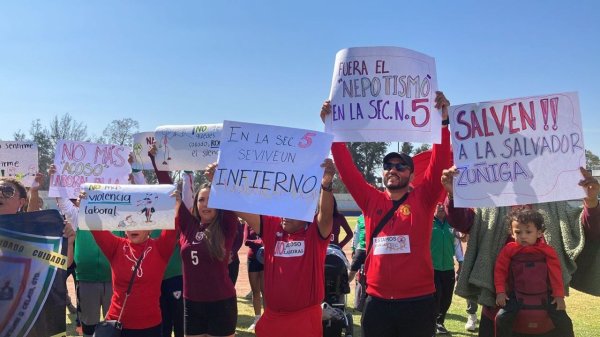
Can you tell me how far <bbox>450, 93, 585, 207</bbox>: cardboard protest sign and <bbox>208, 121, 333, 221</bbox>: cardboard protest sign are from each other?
3.68 ft

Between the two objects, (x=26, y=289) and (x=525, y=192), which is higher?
(x=525, y=192)

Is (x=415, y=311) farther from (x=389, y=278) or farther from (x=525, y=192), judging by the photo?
(x=525, y=192)

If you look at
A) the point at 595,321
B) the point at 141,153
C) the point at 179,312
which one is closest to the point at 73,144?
the point at 141,153

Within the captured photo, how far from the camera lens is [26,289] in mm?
3324

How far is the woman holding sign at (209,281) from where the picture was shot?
4.55 metres

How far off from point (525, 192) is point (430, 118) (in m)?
0.93

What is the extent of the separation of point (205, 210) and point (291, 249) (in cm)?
114

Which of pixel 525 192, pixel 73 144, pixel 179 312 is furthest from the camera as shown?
pixel 73 144

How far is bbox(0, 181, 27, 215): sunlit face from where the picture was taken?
396 cm

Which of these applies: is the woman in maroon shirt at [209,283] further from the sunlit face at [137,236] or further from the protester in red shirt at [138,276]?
the sunlit face at [137,236]

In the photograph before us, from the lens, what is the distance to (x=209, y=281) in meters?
4.57

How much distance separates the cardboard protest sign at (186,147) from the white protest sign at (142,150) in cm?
49

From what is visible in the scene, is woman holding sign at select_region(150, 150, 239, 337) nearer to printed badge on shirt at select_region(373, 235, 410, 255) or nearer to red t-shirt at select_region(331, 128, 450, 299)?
red t-shirt at select_region(331, 128, 450, 299)

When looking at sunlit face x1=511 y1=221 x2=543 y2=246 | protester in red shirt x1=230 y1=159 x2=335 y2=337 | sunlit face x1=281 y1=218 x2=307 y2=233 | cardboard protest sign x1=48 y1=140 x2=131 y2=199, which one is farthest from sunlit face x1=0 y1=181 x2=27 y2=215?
sunlit face x1=511 y1=221 x2=543 y2=246
